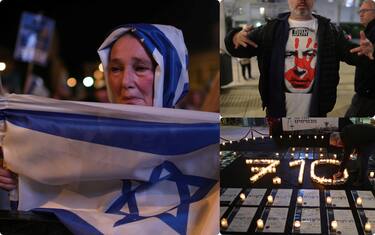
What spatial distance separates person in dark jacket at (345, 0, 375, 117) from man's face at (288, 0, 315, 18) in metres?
0.21

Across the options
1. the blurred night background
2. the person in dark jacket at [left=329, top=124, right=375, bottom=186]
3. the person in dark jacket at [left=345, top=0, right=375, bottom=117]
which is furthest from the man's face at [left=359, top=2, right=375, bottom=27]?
the blurred night background

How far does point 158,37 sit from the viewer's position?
1.91m

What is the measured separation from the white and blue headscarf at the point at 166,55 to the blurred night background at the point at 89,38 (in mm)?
29

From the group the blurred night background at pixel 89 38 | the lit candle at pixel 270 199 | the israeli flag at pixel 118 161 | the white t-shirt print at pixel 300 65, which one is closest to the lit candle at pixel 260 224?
the lit candle at pixel 270 199

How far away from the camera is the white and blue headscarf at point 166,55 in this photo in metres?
1.91

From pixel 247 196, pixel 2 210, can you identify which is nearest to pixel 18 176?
pixel 2 210

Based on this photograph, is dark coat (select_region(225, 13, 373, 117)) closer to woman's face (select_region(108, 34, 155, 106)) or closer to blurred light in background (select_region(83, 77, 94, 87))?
woman's face (select_region(108, 34, 155, 106))

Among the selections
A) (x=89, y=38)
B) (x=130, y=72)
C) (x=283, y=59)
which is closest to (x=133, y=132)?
(x=130, y=72)

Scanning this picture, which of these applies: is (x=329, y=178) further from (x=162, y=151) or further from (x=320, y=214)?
(x=162, y=151)

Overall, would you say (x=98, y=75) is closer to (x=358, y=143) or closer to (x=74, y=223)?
(x=74, y=223)

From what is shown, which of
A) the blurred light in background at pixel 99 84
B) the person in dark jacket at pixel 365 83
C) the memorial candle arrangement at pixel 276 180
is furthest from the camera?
the blurred light in background at pixel 99 84

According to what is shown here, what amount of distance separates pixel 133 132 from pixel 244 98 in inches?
21.7

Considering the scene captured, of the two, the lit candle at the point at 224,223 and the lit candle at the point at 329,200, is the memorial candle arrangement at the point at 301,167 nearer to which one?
the lit candle at the point at 329,200

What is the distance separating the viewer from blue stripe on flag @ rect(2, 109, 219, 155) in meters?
1.91
